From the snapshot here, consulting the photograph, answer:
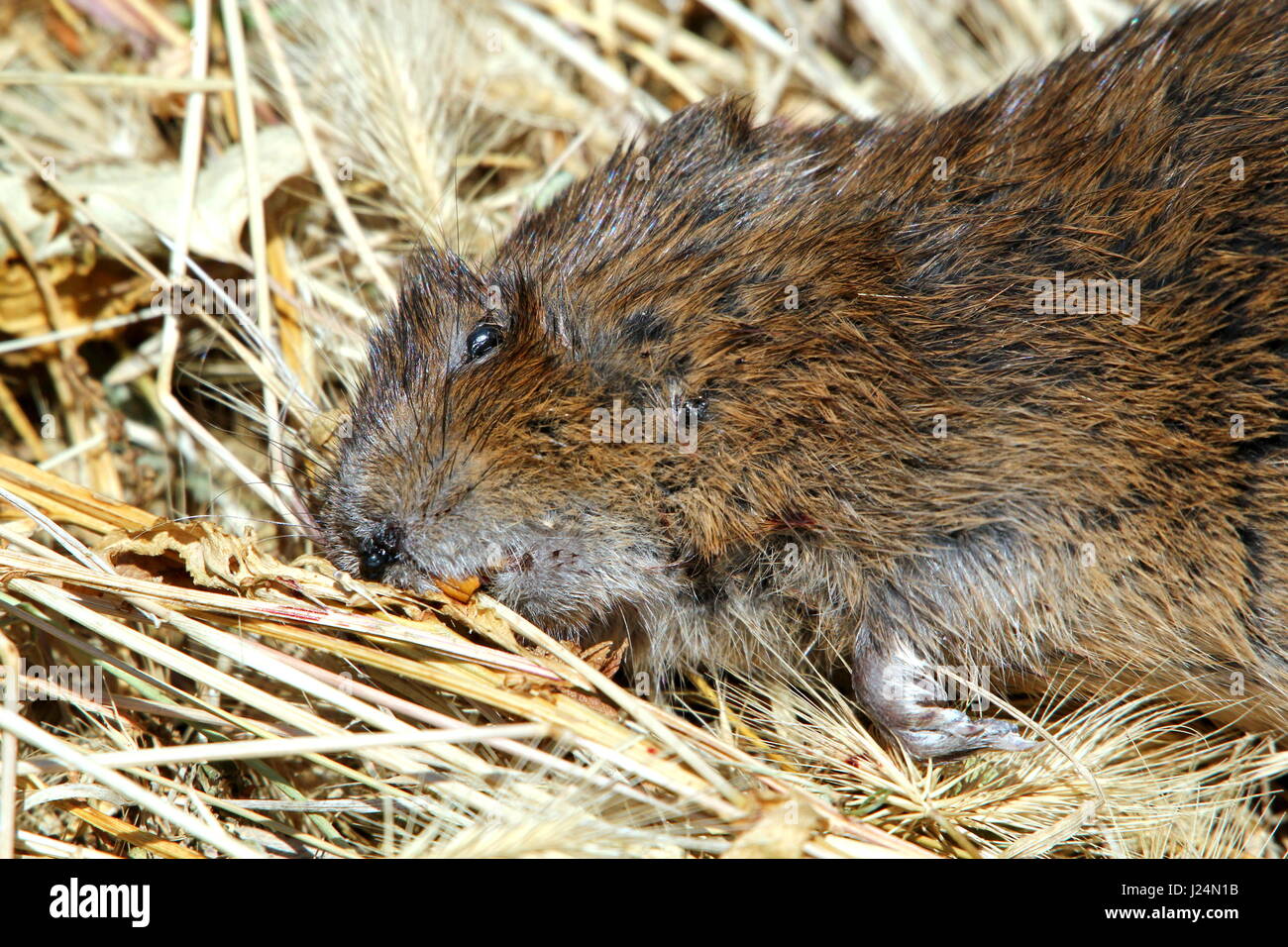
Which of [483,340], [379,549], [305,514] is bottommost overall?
[379,549]

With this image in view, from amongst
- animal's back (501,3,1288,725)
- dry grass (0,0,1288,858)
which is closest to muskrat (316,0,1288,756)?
animal's back (501,3,1288,725)

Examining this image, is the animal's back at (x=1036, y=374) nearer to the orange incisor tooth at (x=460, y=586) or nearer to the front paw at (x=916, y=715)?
the front paw at (x=916, y=715)

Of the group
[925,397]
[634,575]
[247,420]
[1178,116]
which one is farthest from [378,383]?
[1178,116]

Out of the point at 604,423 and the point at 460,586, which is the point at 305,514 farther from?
the point at 604,423

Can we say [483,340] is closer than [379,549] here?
No

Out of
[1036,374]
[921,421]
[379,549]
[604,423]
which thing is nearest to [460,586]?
[379,549]

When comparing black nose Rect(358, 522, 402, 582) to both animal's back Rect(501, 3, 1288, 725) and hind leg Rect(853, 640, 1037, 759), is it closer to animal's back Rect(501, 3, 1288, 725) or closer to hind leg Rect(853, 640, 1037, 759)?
animal's back Rect(501, 3, 1288, 725)

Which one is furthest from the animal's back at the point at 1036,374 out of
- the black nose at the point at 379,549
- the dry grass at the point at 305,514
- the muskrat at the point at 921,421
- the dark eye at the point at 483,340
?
the black nose at the point at 379,549
